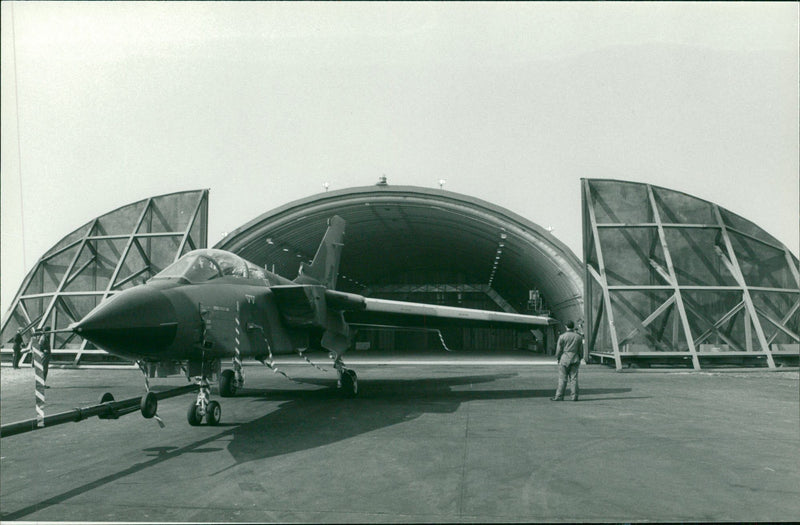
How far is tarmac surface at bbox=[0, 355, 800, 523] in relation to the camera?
5285mm

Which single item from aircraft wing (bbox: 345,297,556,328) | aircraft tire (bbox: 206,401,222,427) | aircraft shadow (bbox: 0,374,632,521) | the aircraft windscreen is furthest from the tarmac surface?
the aircraft windscreen

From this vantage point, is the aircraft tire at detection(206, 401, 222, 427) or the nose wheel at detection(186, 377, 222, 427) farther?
the aircraft tire at detection(206, 401, 222, 427)

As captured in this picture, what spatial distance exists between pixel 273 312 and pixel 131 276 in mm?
17657

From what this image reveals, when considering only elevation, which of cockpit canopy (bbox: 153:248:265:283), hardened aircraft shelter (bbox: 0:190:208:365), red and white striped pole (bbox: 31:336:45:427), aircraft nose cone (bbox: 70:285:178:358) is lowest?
red and white striped pole (bbox: 31:336:45:427)

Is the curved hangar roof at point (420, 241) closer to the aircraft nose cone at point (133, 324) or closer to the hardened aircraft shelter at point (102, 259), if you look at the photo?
the hardened aircraft shelter at point (102, 259)

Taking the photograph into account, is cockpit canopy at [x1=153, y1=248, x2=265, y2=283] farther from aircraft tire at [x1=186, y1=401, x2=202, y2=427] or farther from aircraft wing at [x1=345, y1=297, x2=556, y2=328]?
aircraft wing at [x1=345, y1=297, x2=556, y2=328]

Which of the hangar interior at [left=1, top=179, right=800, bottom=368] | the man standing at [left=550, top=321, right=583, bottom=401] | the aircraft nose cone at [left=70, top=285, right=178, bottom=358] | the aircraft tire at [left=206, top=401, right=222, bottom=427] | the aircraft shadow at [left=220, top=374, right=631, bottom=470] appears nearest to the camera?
the aircraft nose cone at [left=70, top=285, right=178, bottom=358]

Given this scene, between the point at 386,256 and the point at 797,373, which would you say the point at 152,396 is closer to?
the point at 797,373

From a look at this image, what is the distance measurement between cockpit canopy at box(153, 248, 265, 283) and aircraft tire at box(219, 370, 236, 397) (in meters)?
4.41

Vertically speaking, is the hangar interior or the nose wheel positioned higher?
the hangar interior

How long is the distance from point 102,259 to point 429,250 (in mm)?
23264

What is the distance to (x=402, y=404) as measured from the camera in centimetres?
1273

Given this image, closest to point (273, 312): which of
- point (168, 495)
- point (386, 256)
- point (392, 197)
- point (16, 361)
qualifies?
point (168, 495)

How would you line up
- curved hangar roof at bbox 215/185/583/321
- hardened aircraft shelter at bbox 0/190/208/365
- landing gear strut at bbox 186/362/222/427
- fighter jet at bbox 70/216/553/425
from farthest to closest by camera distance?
1. curved hangar roof at bbox 215/185/583/321
2. hardened aircraft shelter at bbox 0/190/208/365
3. landing gear strut at bbox 186/362/222/427
4. fighter jet at bbox 70/216/553/425
